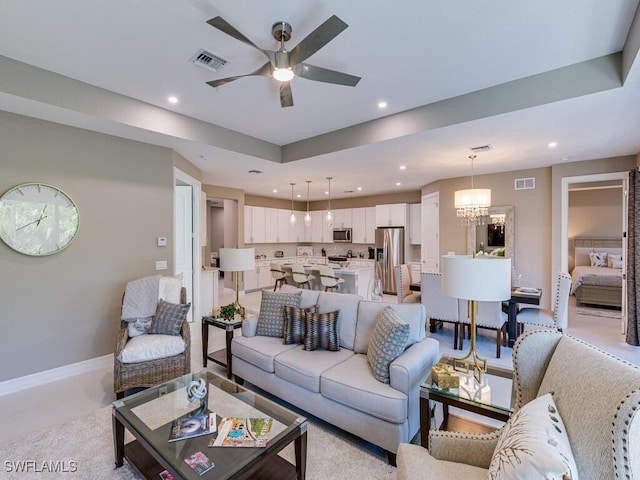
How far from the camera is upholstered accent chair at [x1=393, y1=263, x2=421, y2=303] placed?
491 cm

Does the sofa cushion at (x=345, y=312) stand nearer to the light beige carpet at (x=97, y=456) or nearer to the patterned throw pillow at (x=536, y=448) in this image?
the light beige carpet at (x=97, y=456)

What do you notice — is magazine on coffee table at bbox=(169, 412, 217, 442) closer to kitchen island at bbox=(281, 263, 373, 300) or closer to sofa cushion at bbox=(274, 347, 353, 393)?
sofa cushion at bbox=(274, 347, 353, 393)

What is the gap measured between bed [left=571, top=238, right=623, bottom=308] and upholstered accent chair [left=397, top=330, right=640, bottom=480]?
6.31 m

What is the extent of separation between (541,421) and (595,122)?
3.57 m

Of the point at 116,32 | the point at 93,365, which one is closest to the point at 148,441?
the point at 93,365

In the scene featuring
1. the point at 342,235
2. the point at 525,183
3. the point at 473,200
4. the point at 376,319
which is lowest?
the point at 376,319

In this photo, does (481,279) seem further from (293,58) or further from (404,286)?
(404,286)

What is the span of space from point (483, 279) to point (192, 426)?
6.40 feet

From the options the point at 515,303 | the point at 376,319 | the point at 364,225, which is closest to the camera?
the point at 376,319

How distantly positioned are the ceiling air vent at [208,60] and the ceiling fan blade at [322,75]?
0.77 metres

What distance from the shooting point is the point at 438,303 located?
4.14 metres

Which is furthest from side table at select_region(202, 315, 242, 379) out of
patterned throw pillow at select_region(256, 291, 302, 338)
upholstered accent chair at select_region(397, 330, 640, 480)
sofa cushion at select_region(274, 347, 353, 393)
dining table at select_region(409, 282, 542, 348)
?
dining table at select_region(409, 282, 542, 348)

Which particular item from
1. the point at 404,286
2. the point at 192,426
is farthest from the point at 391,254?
the point at 192,426

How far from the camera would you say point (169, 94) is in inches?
124
